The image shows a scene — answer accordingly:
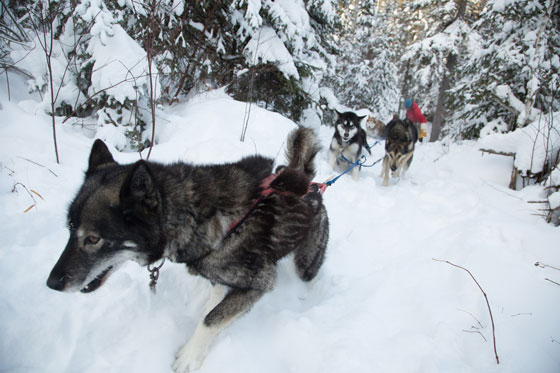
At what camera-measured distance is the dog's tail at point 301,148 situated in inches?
104

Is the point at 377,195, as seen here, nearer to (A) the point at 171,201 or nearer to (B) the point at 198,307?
(B) the point at 198,307

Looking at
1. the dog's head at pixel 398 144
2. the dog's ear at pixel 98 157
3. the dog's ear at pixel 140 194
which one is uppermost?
the dog's ear at pixel 98 157

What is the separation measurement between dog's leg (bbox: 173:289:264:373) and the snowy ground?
0.34ft

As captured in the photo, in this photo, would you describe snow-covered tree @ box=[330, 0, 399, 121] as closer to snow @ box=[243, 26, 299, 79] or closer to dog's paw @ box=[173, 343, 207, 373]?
snow @ box=[243, 26, 299, 79]

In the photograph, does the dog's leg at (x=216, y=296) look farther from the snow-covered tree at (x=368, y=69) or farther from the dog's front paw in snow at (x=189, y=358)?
the snow-covered tree at (x=368, y=69)

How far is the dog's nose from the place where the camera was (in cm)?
154

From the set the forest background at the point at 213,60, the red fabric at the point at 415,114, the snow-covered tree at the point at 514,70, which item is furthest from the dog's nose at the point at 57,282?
the red fabric at the point at 415,114

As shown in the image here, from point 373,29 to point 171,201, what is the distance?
2399 cm

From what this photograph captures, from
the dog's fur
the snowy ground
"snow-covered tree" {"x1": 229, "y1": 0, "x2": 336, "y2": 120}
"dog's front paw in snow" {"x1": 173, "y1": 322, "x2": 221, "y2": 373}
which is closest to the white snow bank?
the snowy ground

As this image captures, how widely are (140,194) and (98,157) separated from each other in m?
0.73

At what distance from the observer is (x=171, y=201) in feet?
5.60

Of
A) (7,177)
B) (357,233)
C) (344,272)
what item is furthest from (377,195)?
(7,177)

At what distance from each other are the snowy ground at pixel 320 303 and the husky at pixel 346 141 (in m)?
3.72

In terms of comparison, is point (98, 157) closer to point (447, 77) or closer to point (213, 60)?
point (213, 60)
